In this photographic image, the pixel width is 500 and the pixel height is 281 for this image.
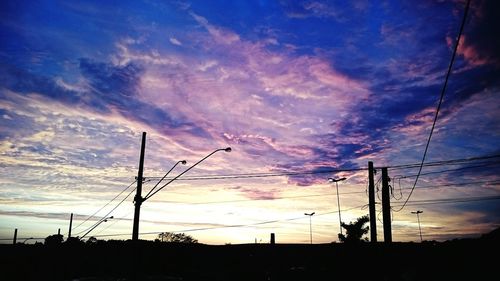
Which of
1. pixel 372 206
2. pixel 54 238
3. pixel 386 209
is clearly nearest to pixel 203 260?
pixel 372 206

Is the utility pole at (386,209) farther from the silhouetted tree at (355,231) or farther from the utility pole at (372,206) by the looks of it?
the silhouetted tree at (355,231)

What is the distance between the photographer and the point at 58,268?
168 ft

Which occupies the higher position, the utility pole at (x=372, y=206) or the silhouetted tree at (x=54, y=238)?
the utility pole at (x=372, y=206)

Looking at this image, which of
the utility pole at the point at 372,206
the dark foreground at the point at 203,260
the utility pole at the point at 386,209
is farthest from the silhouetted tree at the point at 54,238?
the utility pole at the point at 386,209

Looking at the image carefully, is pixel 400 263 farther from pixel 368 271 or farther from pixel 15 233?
pixel 15 233

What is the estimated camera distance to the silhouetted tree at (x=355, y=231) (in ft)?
185

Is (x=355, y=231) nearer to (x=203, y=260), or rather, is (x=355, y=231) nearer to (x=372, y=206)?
(x=203, y=260)

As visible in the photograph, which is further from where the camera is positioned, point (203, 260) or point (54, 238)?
point (54, 238)

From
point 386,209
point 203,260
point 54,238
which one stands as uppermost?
point 386,209

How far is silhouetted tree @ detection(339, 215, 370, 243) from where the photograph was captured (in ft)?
185

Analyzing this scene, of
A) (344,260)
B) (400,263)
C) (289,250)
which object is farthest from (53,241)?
(400,263)

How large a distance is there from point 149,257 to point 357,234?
3106 cm

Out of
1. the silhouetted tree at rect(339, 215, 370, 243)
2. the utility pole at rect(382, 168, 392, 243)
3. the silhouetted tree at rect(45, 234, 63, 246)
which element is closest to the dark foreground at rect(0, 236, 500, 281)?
the silhouetted tree at rect(339, 215, 370, 243)

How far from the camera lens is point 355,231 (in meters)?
56.6
